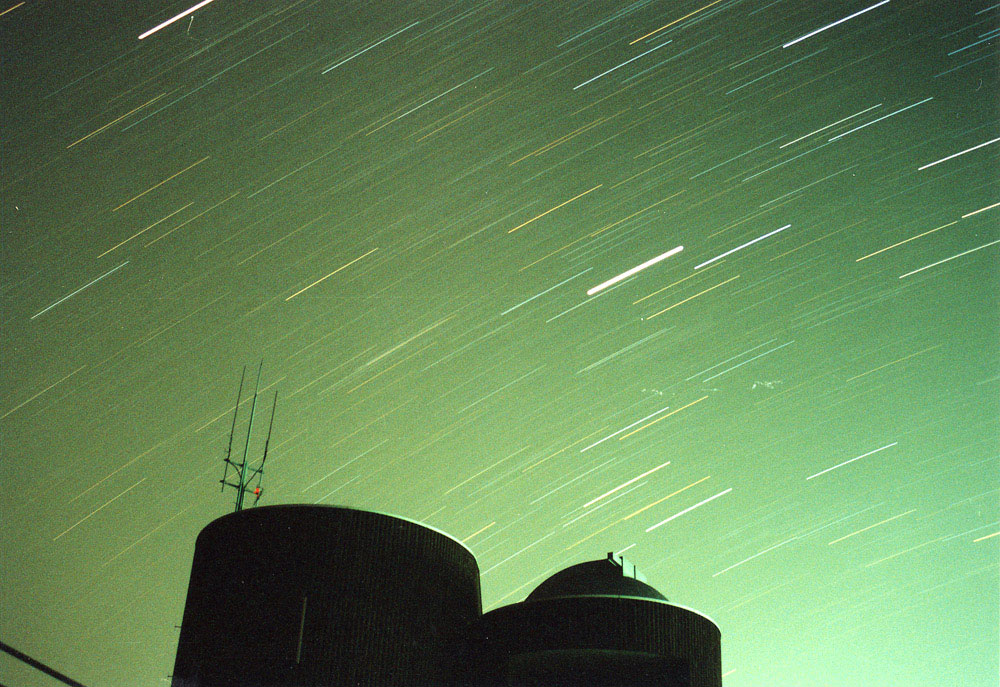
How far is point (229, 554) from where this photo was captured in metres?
16.6

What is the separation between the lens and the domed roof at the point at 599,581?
1831 centimetres

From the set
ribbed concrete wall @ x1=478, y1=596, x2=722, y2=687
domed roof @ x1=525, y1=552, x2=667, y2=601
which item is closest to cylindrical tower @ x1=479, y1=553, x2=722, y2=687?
ribbed concrete wall @ x1=478, y1=596, x2=722, y2=687

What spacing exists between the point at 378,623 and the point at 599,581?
555 cm

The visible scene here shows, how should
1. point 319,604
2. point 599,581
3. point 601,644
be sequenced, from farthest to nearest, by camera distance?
point 599,581 < point 601,644 < point 319,604

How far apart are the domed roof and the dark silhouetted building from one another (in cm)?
92

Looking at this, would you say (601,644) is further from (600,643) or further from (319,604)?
(319,604)

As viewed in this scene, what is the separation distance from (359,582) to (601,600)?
5.08m

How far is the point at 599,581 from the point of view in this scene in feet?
61.2

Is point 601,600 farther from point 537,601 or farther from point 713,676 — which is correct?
point 713,676

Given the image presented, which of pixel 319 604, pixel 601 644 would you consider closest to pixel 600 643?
pixel 601 644

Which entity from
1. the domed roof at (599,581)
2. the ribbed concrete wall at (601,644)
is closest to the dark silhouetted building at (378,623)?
the ribbed concrete wall at (601,644)

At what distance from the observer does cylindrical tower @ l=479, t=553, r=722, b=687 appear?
16.2 metres

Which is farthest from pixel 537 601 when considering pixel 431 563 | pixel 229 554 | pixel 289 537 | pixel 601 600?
pixel 229 554

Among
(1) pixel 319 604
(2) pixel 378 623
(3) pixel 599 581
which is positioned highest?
(3) pixel 599 581
